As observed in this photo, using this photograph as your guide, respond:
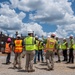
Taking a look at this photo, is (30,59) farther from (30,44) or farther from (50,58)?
(50,58)

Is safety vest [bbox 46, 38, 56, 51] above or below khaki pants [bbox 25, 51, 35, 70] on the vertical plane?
above

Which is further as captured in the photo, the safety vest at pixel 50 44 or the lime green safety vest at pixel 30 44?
the safety vest at pixel 50 44

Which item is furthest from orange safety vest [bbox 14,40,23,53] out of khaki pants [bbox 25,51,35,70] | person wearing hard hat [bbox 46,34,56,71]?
person wearing hard hat [bbox 46,34,56,71]

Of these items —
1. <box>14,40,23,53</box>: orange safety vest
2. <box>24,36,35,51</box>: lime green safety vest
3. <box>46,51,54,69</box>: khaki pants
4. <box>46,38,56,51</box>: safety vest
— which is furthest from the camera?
<box>14,40,23,53</box>: orange safety vest

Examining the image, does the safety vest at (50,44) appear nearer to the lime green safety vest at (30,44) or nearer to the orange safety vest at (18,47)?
the lime green safety vest at (30,44)

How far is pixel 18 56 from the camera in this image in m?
16.8

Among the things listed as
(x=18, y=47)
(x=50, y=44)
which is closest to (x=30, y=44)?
(x=50, y=44)

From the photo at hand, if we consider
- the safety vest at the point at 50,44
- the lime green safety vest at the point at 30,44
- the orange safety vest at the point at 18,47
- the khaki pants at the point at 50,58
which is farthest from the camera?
the orange safety vest at the point at 18,47

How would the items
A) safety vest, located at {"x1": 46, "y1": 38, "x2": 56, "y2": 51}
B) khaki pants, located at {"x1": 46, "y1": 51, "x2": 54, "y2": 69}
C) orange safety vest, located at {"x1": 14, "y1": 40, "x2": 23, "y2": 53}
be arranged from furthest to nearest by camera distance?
orange safety vest, located at {"x1": 14, "y1": 40, "x2": 23, "y2": 53}, khaki pants, located at {"x1": 46, "y1": 51, "x2": 54, "y2": 69}, safety vest, located at {"x1": 46, "y1": 38, "x2": 56, "y2": 51}

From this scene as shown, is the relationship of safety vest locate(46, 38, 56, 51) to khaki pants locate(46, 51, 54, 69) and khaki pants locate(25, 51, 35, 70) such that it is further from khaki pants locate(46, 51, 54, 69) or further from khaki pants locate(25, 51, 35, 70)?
khaki pants locate(25, 51, 35, 70)

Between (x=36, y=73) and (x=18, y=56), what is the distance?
8.41 feet

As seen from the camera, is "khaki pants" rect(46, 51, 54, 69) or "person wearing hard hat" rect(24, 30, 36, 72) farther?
"khaki pants" rect(46, 51, 54, 69)

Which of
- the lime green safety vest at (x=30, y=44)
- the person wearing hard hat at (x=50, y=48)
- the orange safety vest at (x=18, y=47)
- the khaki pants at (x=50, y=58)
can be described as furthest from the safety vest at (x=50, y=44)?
the orange safety vest at (x=18, y=47)

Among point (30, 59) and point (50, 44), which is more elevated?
point (50, 44)
